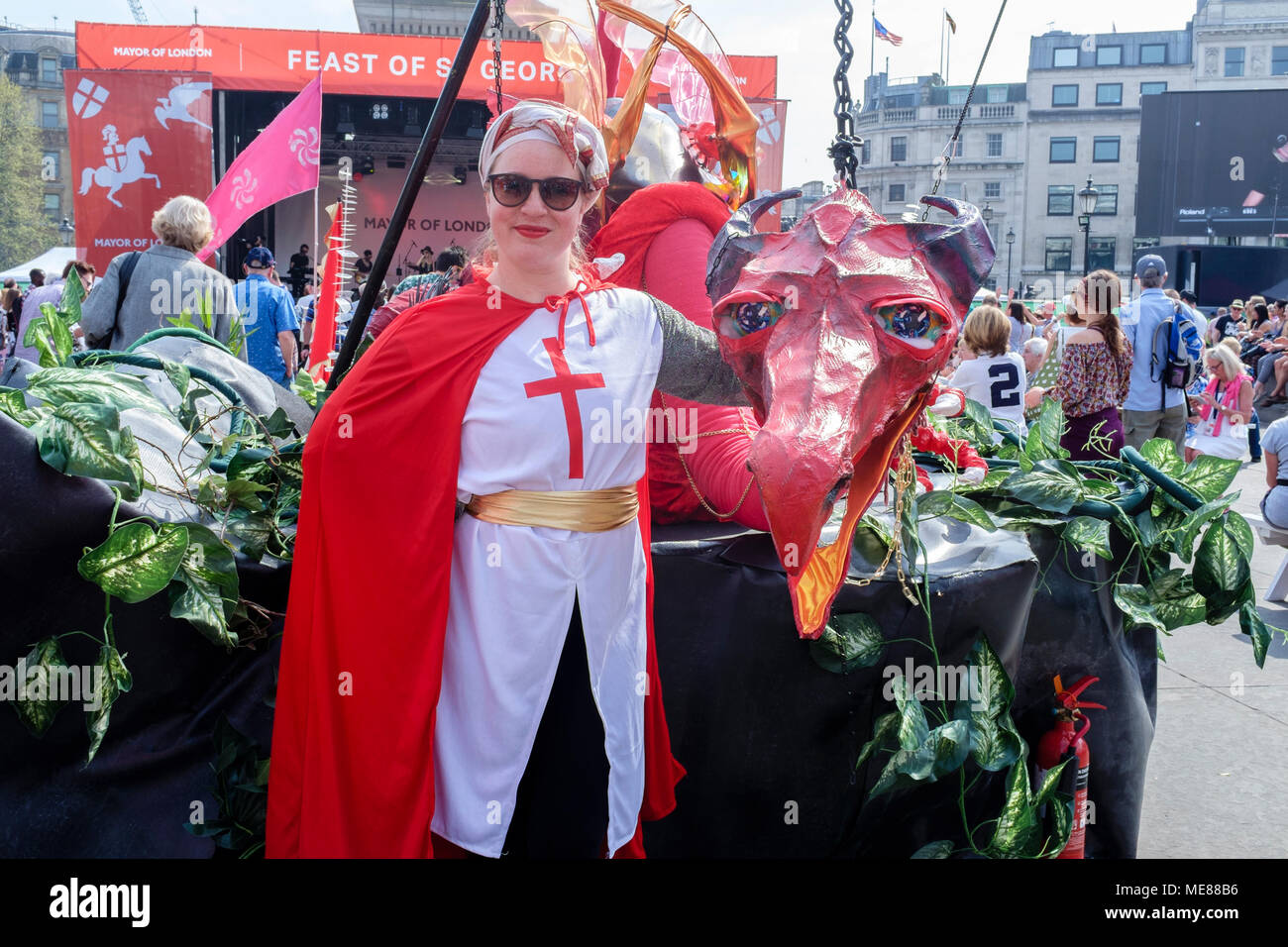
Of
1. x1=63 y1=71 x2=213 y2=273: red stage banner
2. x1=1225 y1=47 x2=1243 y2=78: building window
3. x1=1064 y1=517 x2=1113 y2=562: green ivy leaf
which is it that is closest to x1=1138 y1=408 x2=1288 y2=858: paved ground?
x1=1064 y1=517 x2=1113 y2=562: green ivy leaf

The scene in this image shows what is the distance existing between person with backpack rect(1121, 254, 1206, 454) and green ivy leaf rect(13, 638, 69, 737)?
760 centimetres

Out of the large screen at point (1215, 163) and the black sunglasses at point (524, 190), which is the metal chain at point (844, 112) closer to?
the black sunglasses at point (524, 190)

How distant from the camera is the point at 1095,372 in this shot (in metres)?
6.81

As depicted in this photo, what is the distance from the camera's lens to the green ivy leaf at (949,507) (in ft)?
8.71

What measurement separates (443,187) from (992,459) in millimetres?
20080

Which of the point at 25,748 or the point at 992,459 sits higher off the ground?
the point at 992,459

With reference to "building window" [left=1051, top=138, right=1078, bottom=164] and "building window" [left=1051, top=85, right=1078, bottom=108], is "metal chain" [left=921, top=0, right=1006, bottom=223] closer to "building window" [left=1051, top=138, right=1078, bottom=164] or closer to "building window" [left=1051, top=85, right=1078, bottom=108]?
"building window" [left=1051, top=138, right=1078, bottom=164]

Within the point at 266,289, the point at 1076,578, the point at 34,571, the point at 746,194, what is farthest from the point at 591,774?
the point at 266,289

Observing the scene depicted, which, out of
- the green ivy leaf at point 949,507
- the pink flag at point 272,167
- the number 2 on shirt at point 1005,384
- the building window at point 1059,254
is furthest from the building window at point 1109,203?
the green ivy leaf at point 949,507

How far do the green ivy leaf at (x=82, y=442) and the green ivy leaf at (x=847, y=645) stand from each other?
151 centimetres

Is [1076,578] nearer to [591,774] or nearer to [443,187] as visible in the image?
[591,774]

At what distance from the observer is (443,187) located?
71.1 feet

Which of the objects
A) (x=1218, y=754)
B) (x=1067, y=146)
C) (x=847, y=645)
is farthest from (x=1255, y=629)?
(x=1067, y=146)
